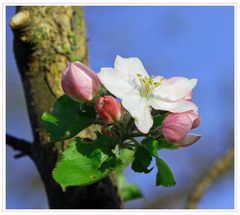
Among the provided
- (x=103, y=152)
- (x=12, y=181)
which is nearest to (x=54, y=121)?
(x=103, y=152)

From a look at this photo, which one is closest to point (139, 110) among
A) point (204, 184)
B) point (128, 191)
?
point (128, 191)

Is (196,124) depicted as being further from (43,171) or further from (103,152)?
(43,171)

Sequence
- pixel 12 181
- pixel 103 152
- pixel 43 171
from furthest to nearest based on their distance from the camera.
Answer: pixel 12 181
pixel 43 171
pixel 103 152

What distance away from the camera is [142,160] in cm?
109

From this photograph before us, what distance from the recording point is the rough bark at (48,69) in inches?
58.4

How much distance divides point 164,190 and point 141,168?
4659 mm

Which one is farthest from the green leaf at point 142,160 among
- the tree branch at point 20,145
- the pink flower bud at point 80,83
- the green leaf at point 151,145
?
the tree branch at point 20,145

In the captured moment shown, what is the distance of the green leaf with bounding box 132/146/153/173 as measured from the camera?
1086 millimetres

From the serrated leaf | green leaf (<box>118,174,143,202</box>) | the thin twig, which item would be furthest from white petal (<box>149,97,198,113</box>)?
the thin twig

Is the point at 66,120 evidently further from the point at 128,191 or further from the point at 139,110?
the point at 128,191

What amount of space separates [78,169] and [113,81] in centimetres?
18

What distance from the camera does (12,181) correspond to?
221 inches

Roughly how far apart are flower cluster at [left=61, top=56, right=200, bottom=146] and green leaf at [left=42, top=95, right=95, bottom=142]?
36mm

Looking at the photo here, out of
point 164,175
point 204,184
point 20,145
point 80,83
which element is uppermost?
point 80,83
